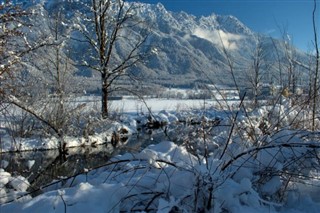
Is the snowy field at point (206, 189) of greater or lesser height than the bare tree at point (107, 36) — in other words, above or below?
below

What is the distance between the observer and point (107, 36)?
51.3ft

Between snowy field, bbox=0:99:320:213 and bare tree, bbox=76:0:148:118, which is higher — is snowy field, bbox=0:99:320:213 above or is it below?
below

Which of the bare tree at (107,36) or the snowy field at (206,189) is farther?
the bare tree at (107,36)

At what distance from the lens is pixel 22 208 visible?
4.62ft

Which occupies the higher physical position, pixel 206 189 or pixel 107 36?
pixel 107 36

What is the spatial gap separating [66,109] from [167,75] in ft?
561

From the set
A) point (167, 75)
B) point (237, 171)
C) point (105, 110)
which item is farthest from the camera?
point (167, 75)

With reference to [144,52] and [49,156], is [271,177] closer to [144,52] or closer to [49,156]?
[49,156]

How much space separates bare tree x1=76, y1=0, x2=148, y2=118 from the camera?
48.8 ft

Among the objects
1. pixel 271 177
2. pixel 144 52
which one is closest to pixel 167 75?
pixel 144 52

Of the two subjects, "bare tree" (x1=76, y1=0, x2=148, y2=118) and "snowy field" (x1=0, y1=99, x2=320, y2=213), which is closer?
"snowy field" (x1=0, y1=99, x2=320, y2=213)

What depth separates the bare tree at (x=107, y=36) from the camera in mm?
14859

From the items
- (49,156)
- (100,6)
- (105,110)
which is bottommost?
(49,156)

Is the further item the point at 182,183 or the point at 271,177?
the point at 271,177
